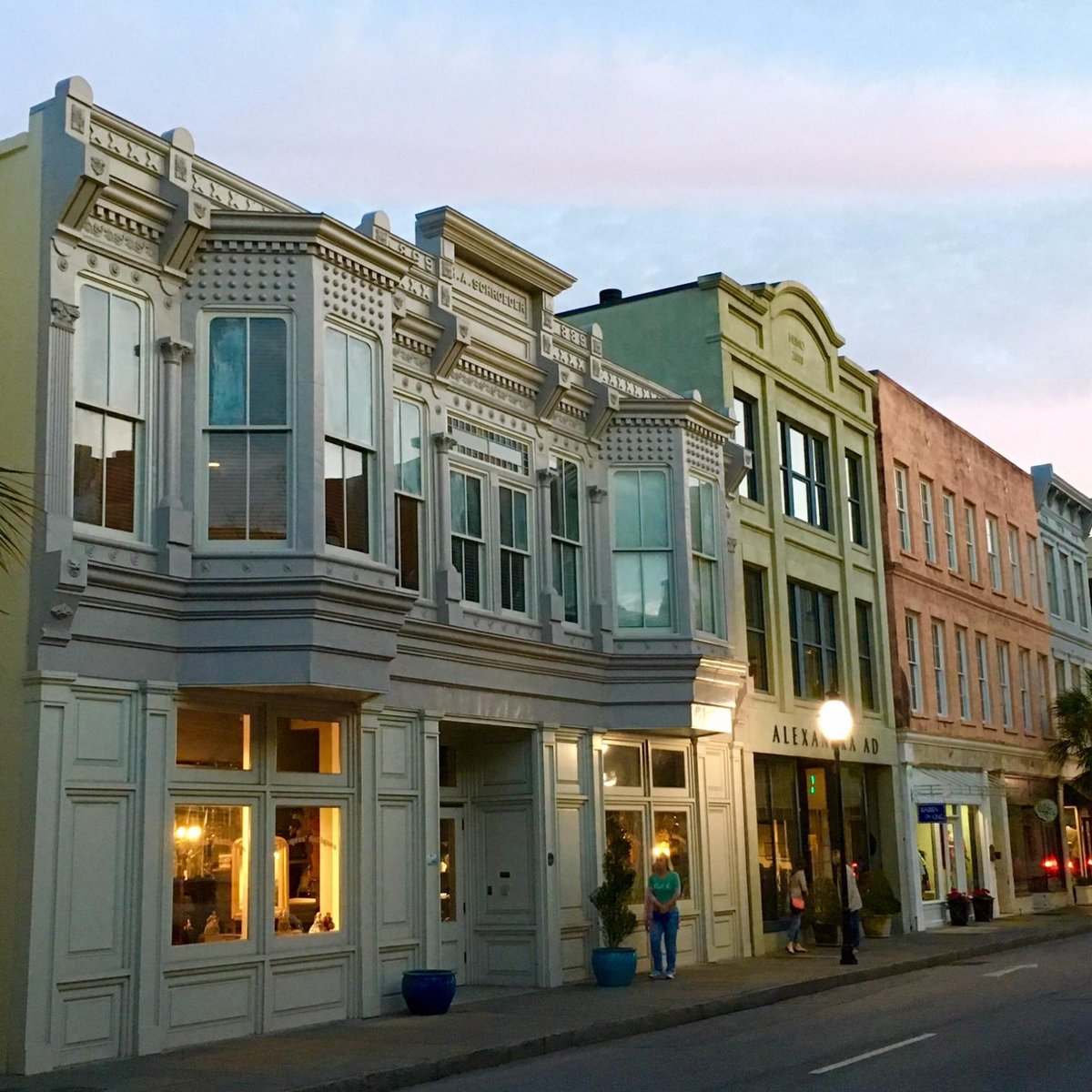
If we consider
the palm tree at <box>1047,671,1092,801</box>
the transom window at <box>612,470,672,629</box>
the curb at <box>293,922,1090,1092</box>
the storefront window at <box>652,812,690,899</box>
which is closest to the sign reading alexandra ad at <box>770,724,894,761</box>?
the storefront window at <box>652,812,690,899</box>

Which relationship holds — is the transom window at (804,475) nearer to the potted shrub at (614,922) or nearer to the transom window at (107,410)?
the potted shrub at (614,922)

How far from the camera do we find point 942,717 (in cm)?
3369

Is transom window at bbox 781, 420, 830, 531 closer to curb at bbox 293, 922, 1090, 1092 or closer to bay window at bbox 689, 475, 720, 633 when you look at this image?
bay window at bbox 689, 475, 720, 633

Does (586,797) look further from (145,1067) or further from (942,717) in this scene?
(942,717)

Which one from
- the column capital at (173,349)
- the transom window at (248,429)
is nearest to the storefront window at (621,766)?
the transom window at (248,429)

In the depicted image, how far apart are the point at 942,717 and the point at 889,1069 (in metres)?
22.5

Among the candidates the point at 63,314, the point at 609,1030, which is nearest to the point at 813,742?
the point at 609,1030

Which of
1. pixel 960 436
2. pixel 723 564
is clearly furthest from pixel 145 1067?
pixel 960 436

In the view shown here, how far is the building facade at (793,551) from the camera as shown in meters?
26.2

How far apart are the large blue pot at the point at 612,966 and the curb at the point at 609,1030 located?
183 centimetres

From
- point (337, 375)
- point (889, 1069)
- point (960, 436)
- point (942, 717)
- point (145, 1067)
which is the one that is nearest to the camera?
point (889, 1069)

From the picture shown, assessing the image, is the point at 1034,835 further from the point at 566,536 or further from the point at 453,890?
the point at 453,890

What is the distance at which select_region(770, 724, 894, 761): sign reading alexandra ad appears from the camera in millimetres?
26375

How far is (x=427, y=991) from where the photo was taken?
53.5ft
